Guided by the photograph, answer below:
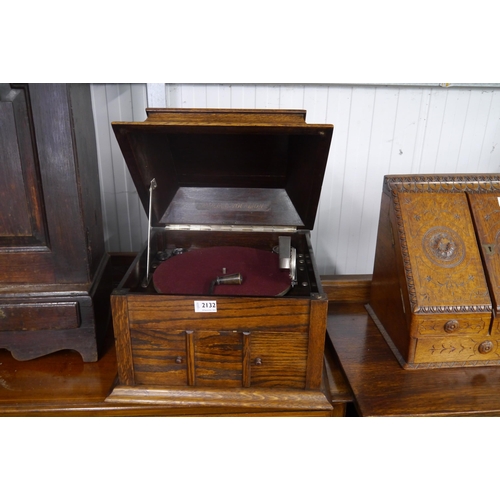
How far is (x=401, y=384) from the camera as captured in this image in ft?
4.33

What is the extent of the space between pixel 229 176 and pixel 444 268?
30.9 inches

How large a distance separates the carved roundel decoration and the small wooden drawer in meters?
1.10

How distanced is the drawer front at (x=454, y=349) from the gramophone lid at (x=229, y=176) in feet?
1.81

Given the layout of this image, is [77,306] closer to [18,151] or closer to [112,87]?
[18,151]

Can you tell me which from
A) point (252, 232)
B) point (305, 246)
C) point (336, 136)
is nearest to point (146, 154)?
point (252, 232)

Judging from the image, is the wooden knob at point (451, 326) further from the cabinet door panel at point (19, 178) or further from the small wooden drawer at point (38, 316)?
the cabinet door panel at point (19, 178)

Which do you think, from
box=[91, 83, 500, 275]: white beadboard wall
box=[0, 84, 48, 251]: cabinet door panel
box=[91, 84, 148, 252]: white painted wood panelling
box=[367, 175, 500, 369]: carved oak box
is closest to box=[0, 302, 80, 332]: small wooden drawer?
box=[0, 84, 48, 251]: cabinet door panel

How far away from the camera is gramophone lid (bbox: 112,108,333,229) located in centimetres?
141

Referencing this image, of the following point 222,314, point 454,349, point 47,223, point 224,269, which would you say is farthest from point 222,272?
point 454,349

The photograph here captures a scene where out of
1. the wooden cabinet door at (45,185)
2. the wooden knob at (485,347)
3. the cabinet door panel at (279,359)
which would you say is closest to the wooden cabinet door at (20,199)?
the wooden cabinet door at (45,185)

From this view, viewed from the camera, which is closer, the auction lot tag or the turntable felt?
the auction lot tag

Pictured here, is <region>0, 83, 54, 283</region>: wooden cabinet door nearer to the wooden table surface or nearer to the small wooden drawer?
the small wooden drawer

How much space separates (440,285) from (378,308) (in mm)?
327

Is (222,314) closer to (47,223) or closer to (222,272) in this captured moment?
(222,272)
